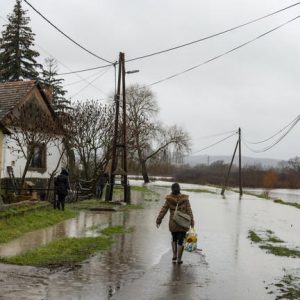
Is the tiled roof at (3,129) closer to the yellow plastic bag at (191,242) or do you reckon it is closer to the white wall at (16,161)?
the white wall at (16,161)

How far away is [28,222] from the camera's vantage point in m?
15.8

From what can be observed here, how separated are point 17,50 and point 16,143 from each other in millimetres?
19240

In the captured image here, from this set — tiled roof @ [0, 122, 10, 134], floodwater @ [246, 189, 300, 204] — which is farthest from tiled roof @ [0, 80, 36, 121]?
floodwater @ [246, 189, 300, 204]

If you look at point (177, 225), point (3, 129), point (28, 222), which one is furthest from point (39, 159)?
point (177, 225)

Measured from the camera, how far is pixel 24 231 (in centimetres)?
1439

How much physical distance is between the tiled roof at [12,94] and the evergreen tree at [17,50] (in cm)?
1474

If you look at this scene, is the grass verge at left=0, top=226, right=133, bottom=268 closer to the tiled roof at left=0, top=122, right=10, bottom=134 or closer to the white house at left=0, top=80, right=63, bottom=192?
the tiled roof at left=0, top=122, right=10, bottom=134

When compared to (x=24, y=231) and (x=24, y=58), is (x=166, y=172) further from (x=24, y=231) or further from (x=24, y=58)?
(x=24, y=231)

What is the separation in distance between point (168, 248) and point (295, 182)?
257ft

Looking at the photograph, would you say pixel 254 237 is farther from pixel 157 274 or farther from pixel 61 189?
pixel 61 189

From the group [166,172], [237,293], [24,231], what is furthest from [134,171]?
[237,293]

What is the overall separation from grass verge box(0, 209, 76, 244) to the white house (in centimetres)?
742

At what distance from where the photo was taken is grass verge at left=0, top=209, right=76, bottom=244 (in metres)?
13.6

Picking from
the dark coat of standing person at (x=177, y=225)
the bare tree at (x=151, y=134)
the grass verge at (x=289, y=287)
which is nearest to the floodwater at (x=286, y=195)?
the bare tree at (x=151, y=134)
